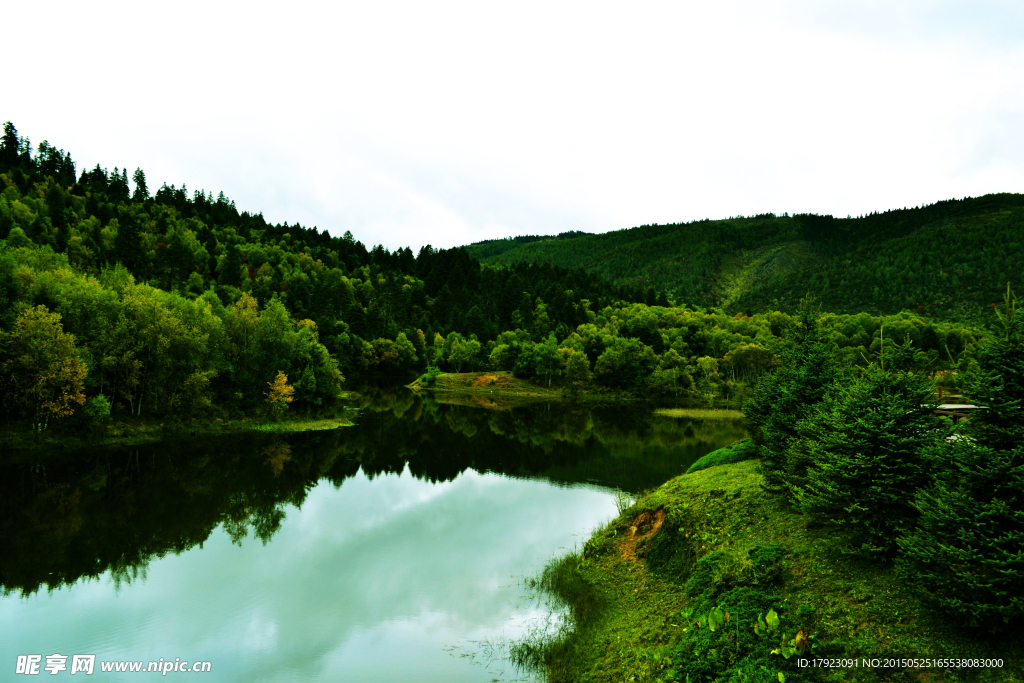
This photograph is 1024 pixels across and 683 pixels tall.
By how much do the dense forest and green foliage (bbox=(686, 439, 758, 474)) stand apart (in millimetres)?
3968

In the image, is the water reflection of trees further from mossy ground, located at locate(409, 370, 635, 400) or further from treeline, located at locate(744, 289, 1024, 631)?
mossy ground, located at locate(409, 370, 635, 400)

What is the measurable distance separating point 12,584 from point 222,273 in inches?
4457

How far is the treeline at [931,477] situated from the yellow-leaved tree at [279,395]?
166ft

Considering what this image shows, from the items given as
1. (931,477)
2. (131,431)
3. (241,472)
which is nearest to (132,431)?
(131,431)

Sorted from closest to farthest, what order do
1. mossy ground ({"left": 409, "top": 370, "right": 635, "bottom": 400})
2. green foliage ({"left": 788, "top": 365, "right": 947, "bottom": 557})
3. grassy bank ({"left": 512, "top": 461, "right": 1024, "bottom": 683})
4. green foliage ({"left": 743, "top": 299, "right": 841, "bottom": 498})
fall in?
1. grassy bank ({"left": 512, "top": 461, "right": 1024, "bottom": 683})
2. green foliage ({"left": 788, "top": 365, "right": 947, "bottom": 557})
3. green foliage ({"left": 743, "top": 299, "right": 841, "bottom": 498})
4. mossy ground ({"left": 409, "top": 370, "right": 635, "bottom": 400})

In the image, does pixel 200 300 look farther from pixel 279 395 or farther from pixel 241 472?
pixel 241 472

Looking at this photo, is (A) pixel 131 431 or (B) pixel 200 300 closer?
(A) pixel 131 431

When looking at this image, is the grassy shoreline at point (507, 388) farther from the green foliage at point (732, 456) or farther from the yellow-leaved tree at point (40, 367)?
the yellow-leaved tree at point (40, 367)

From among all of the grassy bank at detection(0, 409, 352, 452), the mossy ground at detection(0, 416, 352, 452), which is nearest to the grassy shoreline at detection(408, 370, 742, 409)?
the grassy bank at detection(0, 409, 352, 452)

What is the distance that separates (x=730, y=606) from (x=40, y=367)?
45831 mm

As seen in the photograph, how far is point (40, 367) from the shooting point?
122 ft

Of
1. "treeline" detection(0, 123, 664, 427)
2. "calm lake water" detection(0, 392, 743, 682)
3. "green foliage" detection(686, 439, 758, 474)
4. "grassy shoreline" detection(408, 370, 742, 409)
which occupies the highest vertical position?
"treeline" detection(0, 123, 664, 427)

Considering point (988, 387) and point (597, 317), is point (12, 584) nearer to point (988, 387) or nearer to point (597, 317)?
point (988, 387)

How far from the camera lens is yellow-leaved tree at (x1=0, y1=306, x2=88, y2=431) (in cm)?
3706
